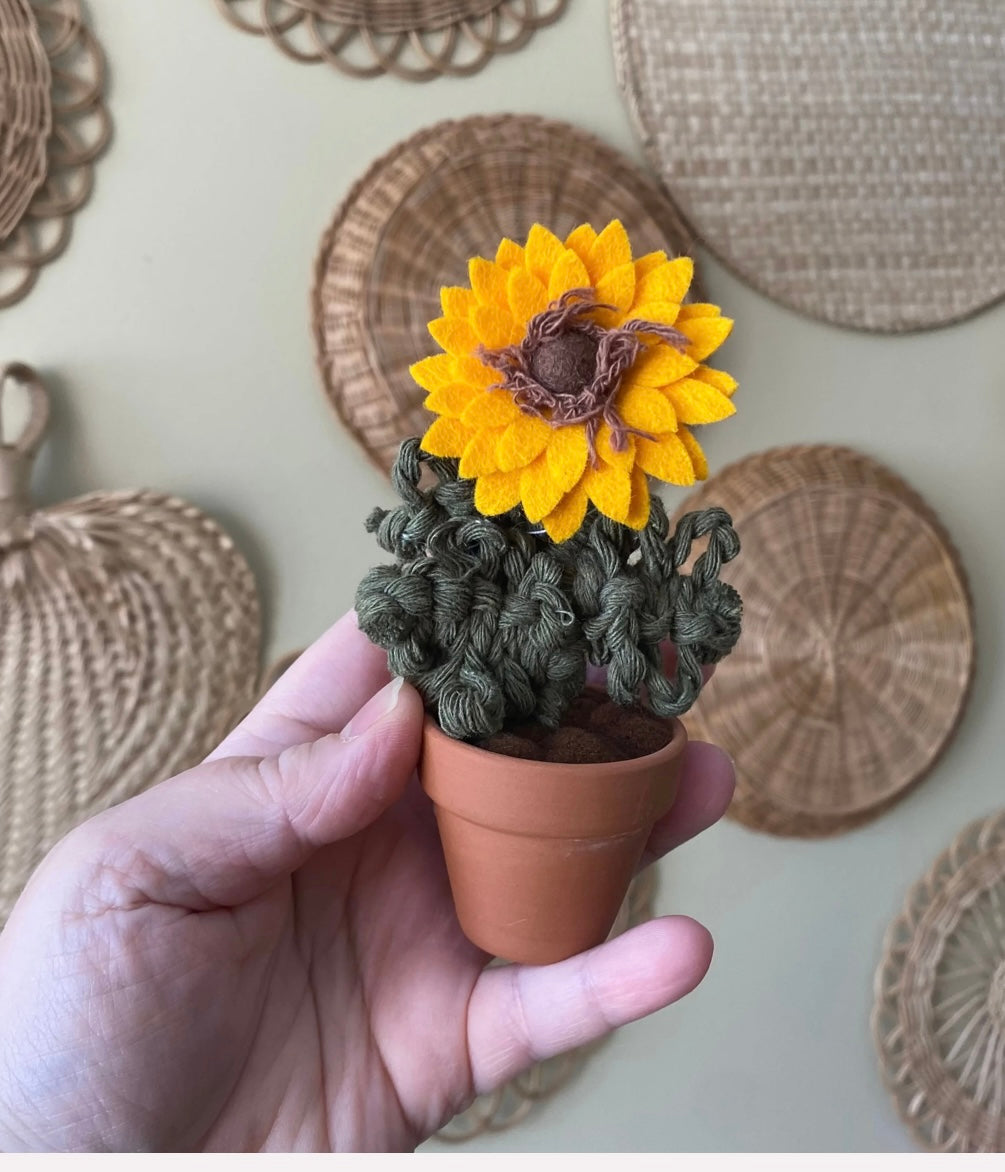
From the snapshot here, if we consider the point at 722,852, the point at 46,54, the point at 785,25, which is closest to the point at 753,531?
the point at 722,852

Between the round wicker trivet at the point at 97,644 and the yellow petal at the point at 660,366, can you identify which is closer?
the yellow petal at the point at 660,366

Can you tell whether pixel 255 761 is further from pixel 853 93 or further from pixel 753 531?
pixel 853 93

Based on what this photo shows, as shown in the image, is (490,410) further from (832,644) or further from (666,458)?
(832,644)

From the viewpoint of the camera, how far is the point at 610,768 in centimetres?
38

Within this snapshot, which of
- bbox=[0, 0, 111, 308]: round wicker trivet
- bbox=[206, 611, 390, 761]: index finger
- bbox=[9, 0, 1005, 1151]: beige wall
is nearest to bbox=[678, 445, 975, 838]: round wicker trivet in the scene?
bbox=[9, 0, 1005, 1151]: beige wall

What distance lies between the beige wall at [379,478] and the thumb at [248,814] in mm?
341

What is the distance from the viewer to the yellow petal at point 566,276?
41 cm

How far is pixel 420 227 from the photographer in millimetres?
731

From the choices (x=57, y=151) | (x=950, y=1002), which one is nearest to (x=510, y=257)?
(x=57, y=151)

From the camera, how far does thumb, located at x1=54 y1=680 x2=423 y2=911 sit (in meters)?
0.44

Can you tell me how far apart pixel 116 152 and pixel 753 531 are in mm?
644

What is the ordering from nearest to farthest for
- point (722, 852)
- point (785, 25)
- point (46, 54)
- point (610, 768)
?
1. point (610, 768)
2. point (46, 54)
3. point (785, 25)
4. point (722, 852)

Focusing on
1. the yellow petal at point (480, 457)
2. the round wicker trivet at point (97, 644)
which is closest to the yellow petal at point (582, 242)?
the yellow petal at point (480, 457)

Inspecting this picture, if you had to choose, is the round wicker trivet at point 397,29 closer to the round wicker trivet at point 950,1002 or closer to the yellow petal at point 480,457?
the yellow petal at point 480,457
